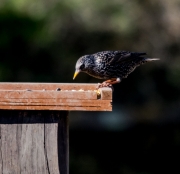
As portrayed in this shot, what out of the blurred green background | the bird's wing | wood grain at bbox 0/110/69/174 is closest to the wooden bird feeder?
wood grain at bbox 0/110/69/174

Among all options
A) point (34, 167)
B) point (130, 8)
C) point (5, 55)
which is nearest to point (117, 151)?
point (130, 8)

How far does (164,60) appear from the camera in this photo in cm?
1223

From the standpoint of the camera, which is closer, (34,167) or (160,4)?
(34,167)

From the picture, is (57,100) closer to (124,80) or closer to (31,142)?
(31,142)

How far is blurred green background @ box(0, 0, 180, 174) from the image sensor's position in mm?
11312

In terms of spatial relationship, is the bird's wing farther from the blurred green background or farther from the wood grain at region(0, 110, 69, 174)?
→ the blurred green background

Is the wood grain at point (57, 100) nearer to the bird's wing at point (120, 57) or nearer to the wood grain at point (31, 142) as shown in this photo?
the wood grain at point (31, 142)

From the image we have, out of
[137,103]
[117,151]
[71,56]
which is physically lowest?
[117,151]

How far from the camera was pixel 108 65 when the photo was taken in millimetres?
6203

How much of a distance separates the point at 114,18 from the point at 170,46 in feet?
4.58

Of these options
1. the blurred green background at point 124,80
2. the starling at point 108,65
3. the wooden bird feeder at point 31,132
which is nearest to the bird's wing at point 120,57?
the starling at point 108,65

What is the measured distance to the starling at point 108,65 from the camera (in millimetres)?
6133

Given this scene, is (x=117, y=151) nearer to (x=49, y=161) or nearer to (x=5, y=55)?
(x=5, y=55)

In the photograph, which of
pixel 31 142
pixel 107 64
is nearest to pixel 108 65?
pixel 107 64
